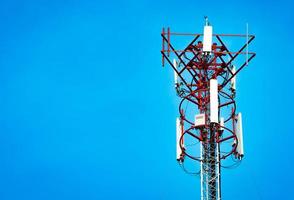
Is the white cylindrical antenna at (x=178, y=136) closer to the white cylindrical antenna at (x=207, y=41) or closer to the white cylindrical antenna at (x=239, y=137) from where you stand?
the white cylindrical antenna at (x=239, y=137)

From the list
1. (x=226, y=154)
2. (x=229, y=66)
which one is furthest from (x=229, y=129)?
(x=229, y=66)

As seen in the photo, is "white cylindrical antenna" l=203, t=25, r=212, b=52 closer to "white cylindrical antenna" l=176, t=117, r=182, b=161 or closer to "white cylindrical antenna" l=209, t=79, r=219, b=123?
"white cylindrical antenna" l=209, t=79, r=219, b=123

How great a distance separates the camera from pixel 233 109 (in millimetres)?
34375

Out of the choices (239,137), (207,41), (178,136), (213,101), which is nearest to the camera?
(213,101)

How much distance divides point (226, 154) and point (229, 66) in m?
4.61

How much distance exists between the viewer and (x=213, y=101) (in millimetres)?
31844

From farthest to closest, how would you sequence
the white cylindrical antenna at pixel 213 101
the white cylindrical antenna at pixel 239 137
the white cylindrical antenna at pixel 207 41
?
the white cylindrical antenna at pixel 239 137 → the white cylindrical antenna at pixel 207 41 → the white cylindrical antenna at pixel 213 101

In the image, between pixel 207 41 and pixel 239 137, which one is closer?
pixel 207 41

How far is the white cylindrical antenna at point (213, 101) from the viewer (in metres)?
31.6

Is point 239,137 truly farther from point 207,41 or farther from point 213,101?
point 207,41

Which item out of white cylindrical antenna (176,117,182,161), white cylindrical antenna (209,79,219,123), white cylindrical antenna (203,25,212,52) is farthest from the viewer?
white cylindrical antenna (176,117,182,161)

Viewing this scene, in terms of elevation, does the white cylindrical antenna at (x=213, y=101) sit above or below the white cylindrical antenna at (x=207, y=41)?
below

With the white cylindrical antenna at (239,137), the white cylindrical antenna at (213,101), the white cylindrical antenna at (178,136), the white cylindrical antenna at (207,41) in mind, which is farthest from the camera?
the white cylindrical antenna at (178,136)

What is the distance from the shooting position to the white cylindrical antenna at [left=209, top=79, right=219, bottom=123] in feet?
104
